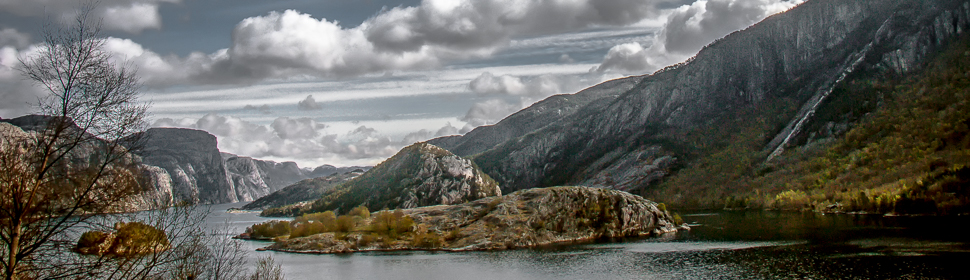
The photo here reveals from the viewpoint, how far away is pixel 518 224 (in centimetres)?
12619

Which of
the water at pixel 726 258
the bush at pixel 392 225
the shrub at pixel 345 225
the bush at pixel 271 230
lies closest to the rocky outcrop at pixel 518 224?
the bush at pixel 392 225

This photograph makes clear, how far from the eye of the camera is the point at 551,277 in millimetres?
72188

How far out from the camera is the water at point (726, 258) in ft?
212

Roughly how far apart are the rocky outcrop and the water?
9433 mm

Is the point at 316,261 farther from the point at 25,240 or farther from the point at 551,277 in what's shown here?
the point at 25,240

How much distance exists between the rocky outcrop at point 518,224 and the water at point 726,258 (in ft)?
30.9

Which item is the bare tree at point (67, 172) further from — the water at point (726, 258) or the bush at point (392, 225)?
the bush at point (392, 225)

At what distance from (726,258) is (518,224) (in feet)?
176

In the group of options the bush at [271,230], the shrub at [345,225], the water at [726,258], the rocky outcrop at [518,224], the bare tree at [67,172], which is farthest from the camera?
the bush at [271,230]

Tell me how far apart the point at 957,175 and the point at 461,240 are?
4019 inches

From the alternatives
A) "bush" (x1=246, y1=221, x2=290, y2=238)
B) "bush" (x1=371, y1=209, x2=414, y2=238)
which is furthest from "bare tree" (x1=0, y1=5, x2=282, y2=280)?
"bush" (x1=246, y1=221, x2=290, y2=238)

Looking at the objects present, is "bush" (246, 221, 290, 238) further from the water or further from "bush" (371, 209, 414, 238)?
the water

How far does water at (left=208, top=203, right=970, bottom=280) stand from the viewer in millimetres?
64562

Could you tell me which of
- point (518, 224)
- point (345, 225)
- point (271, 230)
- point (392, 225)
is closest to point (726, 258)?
point (518, 224)
